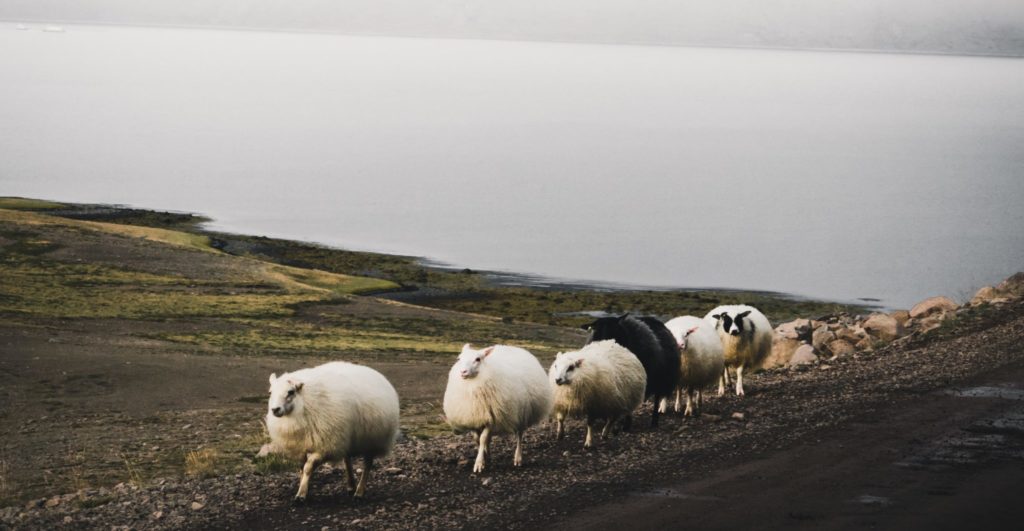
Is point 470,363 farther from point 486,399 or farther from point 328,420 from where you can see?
point 328,420

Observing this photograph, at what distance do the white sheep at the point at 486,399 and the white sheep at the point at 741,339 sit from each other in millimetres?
8627

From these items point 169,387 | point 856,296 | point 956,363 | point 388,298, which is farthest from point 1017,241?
point 169,387

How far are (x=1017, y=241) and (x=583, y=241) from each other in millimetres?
37280

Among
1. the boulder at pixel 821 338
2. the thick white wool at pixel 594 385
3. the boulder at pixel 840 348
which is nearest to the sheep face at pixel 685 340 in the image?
the thick white wool at pixel 594 385

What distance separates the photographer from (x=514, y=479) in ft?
59.4

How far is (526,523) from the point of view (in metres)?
15.5

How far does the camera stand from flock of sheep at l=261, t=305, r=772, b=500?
55.6ft

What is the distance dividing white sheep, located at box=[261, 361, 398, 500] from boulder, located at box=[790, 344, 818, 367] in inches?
762

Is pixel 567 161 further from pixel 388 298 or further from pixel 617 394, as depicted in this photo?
pixel 617 394

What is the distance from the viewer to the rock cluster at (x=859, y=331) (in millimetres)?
35438

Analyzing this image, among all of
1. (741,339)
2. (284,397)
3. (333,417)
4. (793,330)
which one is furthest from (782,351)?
(284,397)

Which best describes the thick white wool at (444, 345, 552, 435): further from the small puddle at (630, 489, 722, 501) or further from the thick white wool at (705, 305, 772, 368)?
the thick white wool at (705, 305, 772, 368)

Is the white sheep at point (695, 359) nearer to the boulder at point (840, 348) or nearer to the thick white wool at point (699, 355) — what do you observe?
the thick white wool at point (699, 355)

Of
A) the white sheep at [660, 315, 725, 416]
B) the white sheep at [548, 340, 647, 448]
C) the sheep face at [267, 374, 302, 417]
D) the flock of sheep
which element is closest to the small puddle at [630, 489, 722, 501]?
the flock of sheep
